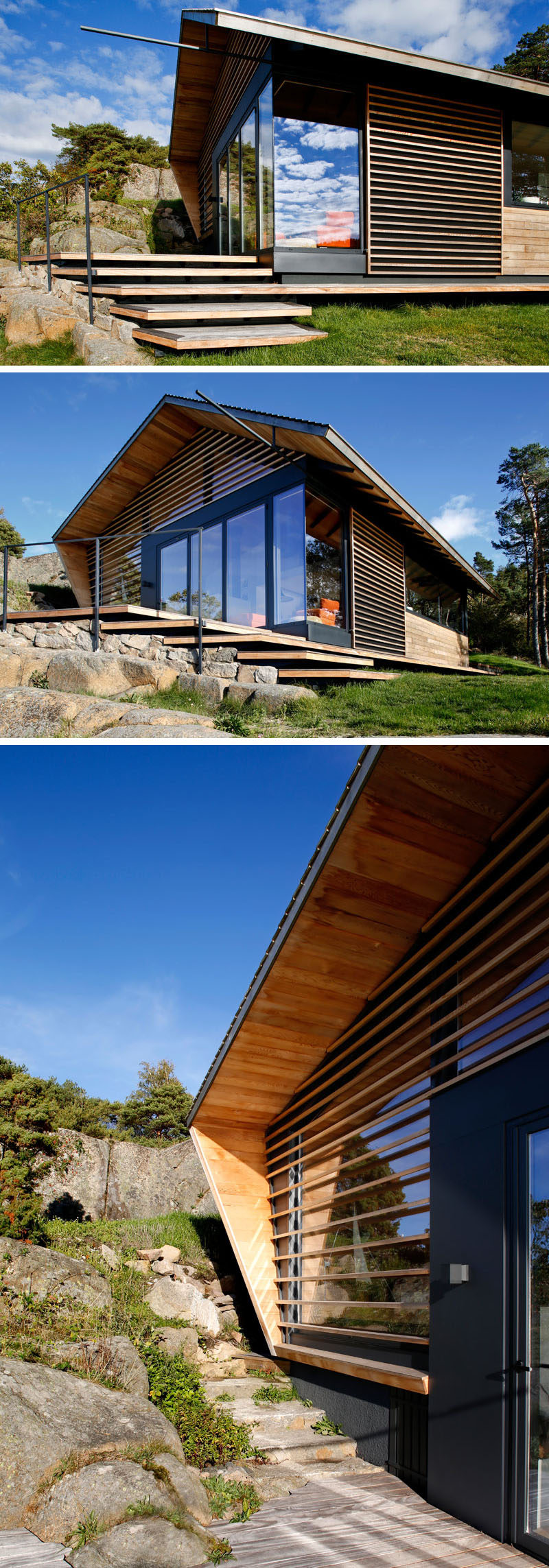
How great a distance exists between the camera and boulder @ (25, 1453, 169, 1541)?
4242 millimetres

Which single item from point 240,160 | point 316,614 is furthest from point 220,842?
point 240,160

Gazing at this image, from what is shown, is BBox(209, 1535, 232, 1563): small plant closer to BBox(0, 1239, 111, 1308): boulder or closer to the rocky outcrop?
BBox(0, 1239, 111, 1308): boulder

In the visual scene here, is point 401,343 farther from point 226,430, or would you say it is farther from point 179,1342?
point 179,1342

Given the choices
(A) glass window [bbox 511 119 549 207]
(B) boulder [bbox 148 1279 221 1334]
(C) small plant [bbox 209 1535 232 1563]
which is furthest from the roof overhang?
(A) glass window [bbox 511 119 549 207]

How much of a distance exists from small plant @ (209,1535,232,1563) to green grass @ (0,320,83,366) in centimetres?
825

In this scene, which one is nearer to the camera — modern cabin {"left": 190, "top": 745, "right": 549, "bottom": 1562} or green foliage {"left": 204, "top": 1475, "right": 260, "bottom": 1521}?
modern cabin {"left": 190, "top": 745, "right": 549, "bottom": 1562}

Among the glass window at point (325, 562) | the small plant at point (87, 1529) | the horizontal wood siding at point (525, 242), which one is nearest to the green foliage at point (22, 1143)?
the small plant at point (87, 1529)

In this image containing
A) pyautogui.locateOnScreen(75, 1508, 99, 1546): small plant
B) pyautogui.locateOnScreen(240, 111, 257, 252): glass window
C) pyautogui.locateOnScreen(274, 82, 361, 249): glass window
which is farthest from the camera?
pyautogui.locateOnScreen(240, 111, 257, 252): glass window

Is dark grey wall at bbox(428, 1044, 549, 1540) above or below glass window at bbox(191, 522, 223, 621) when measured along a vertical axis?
below

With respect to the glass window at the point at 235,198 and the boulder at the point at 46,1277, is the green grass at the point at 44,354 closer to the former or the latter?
the glass window at the point at 235,198

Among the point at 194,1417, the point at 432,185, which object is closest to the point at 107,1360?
the point at 194,1417

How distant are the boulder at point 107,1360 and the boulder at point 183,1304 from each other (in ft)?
8.45

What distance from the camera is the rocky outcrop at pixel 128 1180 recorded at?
12.8 metres

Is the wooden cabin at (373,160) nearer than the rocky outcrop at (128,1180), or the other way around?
the wooden cabin at (373,160)
